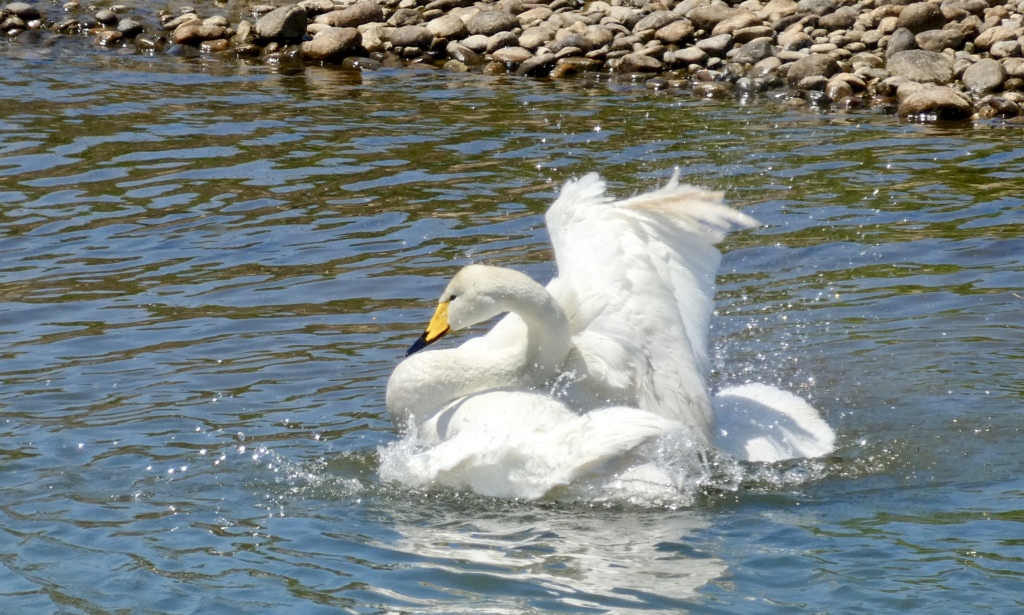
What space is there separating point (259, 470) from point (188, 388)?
1.28 metres

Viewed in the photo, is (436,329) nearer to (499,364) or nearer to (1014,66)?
(499,364)

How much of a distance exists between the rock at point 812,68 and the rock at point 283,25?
254 inches

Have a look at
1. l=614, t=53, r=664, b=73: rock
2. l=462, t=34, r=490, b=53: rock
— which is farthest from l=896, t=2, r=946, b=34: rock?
l=462, t=34, r=490, b=53: rock

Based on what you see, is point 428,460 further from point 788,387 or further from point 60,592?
point 788,387

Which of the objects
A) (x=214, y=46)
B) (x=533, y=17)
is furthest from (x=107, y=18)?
(x=533, y=17)

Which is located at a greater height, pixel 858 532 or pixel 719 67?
pixel 719 67

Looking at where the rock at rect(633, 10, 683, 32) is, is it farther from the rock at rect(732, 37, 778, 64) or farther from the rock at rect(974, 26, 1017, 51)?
the rock at rect(974, 26, 1017, 51)

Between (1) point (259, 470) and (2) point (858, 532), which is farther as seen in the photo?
(1) point (259, 470)

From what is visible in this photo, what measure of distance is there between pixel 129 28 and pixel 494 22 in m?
4.87

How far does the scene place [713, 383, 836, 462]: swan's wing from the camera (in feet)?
19.9

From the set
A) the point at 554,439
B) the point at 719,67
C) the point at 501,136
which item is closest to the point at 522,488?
the point at 554,439

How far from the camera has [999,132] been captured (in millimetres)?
12547

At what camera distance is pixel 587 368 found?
19.2 ft

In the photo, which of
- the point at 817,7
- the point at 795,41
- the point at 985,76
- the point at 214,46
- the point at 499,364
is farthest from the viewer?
the point at 214,46
